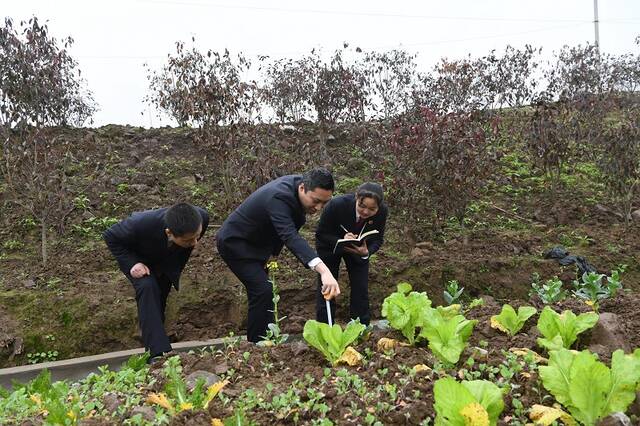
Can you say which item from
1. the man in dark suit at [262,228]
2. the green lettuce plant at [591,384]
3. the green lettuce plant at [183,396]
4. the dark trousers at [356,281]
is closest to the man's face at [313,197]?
the man in dark suit at [262,228]

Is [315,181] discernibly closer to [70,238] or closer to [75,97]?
[70,238]

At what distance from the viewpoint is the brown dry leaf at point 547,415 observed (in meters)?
2.14

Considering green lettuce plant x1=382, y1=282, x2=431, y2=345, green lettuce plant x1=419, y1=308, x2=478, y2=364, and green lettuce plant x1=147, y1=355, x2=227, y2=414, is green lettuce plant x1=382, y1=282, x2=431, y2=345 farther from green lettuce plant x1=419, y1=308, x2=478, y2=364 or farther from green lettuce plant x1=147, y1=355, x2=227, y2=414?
green lettuce plant x1=147, y1=355, x2=227, y2=414

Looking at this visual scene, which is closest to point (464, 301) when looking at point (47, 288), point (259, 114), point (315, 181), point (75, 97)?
point (315, 181)

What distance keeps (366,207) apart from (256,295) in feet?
3.45

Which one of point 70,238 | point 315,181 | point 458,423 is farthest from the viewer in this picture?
point 70,238

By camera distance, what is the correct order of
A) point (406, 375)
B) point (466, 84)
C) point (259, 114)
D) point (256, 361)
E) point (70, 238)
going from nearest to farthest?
point (406, 375), point (256, 361), point (70, 238), point (259, 114), point (466, 84)

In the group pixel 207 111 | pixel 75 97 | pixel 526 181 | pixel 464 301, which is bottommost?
pixel 464 301

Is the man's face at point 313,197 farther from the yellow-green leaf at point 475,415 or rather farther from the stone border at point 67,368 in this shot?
the yellow-green leaf at point 475,415

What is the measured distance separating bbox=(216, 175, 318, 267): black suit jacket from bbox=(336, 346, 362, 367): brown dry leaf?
1.33 m

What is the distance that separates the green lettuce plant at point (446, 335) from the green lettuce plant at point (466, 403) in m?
0.57

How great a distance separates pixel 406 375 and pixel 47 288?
445 centimetres

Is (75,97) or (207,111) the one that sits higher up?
(75,97)

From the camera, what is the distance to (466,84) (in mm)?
10570
